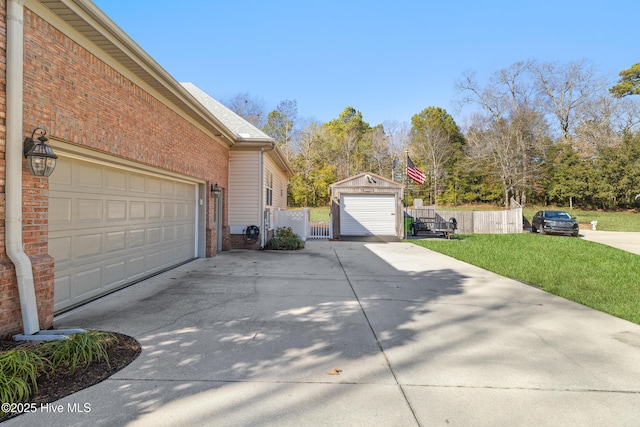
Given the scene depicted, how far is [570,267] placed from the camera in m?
8.66

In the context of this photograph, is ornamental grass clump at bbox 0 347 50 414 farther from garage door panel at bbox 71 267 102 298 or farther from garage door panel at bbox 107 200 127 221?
garage door panel at bbox 107 200 127 221

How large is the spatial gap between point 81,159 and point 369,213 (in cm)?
1360

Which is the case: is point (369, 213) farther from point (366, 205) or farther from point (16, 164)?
point (16, 164)

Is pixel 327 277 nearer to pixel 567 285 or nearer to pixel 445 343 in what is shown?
pixel 445 343

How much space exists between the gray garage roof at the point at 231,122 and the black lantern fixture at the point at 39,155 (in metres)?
7.22

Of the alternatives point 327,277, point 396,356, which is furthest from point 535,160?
point 396,356

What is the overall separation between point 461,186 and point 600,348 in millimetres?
36239

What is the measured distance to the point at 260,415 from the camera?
2.36 meters

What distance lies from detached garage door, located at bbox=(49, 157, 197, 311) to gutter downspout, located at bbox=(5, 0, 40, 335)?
0.78 metres

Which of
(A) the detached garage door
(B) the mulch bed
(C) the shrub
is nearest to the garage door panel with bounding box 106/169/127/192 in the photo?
(A) the detached garage door

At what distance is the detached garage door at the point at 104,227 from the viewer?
4.48m

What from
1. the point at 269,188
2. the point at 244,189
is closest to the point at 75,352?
the point at 244,189

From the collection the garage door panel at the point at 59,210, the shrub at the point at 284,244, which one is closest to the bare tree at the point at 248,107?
the shrub at the point at 284,244

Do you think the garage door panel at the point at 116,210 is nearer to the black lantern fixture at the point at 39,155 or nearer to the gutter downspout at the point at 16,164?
the black lantern fixture at the point at 39,155
